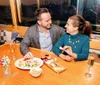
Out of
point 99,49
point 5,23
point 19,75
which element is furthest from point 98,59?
point 5,23

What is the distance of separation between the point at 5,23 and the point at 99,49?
2.20 meters

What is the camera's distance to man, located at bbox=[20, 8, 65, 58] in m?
2.12

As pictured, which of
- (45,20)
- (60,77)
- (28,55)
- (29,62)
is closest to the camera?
(60,77)

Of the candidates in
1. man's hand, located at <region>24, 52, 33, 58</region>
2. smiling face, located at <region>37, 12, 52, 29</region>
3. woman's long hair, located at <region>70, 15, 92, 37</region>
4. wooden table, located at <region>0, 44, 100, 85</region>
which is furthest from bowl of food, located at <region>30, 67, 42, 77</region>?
smiling face, located at <region>37, 12, 52, 29</region>

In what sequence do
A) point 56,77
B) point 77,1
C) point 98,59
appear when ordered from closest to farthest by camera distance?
point 56,77 < point 98,59 < point 77,1

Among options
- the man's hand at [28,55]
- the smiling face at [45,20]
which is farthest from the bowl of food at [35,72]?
the smiling face at [45,20]

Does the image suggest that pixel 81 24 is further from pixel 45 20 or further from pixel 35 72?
pixel 35 72

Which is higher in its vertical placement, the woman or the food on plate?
the woman

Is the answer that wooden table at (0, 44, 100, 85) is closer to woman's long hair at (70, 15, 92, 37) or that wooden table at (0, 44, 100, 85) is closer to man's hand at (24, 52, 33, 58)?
man's hand at (24, 52, 33, 58)

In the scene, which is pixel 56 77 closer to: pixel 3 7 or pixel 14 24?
pixel 14 24

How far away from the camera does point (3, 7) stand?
3395mm

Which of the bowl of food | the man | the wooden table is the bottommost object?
the wooden table

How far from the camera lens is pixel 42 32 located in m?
2.19

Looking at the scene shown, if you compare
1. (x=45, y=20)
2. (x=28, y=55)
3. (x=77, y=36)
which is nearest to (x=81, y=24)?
(x=77, y=36)
